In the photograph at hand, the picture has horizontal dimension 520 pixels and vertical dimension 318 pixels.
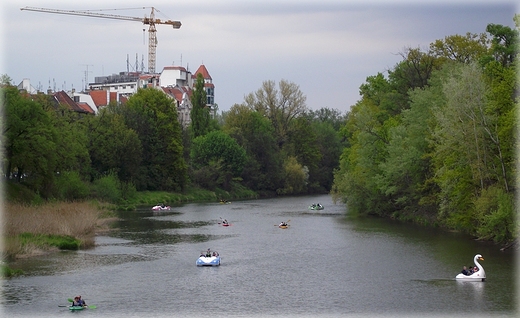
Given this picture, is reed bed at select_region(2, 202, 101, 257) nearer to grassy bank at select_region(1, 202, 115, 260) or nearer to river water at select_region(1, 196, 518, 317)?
grassy bank at select_region(1, 202, 115, 260)

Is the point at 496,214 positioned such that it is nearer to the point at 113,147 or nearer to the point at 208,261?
the point at 208,261

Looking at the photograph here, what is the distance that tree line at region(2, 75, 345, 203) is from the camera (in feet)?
210

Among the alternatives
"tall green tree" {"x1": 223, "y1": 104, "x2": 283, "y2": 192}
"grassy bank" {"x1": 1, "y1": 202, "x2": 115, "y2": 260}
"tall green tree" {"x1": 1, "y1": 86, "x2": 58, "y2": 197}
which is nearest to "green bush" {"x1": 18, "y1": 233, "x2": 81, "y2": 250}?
"grassy bank" {"x1": 1, "y1": 202, "x2": 115, "y2": 260}

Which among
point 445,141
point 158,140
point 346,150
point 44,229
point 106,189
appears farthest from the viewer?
point 158,140

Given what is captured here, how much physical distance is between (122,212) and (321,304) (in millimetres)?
48992

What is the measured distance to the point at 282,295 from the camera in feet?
116

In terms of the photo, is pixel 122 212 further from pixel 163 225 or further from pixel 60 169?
pixel 163 225

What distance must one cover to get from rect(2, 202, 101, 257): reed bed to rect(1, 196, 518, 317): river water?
1180 mm

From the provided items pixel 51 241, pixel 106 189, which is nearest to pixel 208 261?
pixel 51 241

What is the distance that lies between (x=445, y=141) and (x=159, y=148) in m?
56.3

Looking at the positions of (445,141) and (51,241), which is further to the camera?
(445,141)

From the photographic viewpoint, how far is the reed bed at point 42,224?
44219 millimetres

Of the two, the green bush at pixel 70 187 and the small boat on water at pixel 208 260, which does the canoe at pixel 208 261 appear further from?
the green bush at pixel 70 187

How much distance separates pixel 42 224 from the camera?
163ft
